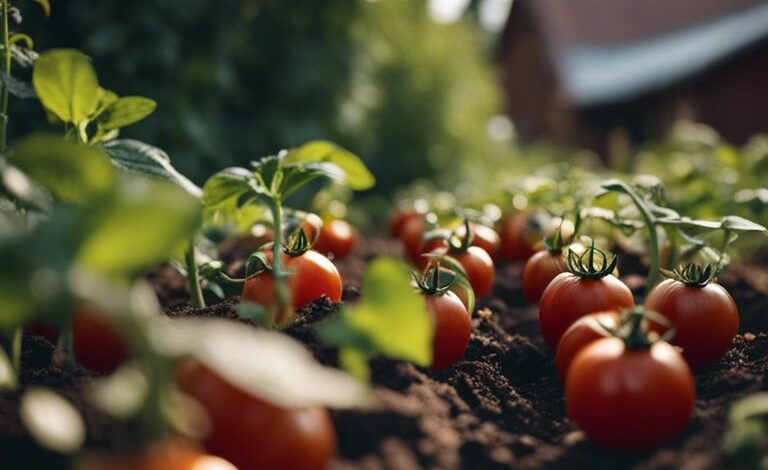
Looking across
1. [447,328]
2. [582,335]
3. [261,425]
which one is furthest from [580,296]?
[261,425]

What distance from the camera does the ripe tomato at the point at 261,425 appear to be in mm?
1123

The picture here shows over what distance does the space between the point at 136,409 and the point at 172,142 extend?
3.69m

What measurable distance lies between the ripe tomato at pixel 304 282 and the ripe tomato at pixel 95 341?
0.30m

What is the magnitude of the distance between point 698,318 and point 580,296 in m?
0.25

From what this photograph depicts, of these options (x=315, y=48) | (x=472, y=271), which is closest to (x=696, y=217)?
(x=472, y=271)

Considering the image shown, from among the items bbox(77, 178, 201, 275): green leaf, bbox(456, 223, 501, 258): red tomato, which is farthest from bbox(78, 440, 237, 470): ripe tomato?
bbox(456, 223, 501, 258): red tomato

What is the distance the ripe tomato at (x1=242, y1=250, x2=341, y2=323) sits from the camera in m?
1.68

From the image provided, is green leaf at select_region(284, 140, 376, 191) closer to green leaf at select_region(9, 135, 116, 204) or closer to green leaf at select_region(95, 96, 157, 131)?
green leaf at select_region(95, 96, 157, 131)

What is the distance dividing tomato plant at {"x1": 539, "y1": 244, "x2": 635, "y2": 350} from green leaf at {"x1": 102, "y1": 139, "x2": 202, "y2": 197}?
2.82 ft

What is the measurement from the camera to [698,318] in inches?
65.4

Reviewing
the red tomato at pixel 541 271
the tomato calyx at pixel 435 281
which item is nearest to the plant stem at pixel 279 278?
the tomato calyx at pixel 435 281

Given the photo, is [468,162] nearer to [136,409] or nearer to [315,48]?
[315,48]

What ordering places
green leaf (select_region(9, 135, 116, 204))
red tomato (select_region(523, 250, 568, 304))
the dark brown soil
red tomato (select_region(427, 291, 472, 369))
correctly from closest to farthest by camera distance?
1. green leaf (select_region(9, 135, 116, 204))
2. the dark brown soil
3. red tomato (select_region(427, 291, 472, 369))
4. red tomato (select_region(523, 250, 568, 304))

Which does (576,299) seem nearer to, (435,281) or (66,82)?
(435,281)
